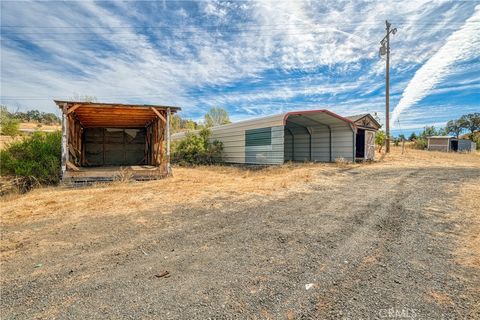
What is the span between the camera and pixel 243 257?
324cm

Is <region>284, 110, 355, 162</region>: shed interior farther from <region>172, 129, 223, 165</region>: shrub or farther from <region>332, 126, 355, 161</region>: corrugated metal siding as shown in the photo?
<region>172, 129, 223, 165</region>: shrub

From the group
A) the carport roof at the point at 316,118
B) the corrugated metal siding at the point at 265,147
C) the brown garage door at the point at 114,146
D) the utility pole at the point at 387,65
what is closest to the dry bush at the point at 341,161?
the carport roof at the point at 316,118

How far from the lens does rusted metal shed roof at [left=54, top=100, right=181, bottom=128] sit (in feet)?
29.4

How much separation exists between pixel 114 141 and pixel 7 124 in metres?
5.17

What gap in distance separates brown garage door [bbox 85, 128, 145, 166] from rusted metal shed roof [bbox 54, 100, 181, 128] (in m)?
0.74

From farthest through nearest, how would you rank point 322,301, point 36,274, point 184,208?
point 184,208 < point 36,274 < point 322,301

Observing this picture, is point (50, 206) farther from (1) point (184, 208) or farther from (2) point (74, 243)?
(1) point (184, 208)

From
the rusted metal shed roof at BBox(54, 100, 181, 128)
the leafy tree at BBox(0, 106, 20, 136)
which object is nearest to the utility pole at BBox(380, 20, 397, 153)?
the rusted metal shed roof at BBox(54, 100, 181, 128)

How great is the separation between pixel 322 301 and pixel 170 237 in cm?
254

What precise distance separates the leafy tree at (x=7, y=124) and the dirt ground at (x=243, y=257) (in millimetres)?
8554

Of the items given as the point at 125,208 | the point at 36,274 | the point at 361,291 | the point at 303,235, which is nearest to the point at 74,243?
the point at 36,274

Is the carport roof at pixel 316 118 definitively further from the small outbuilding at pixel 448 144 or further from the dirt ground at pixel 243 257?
the small outbuilding at pixel 448 144

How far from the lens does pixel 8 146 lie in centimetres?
883

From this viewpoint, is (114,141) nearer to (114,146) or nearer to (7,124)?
(114,146)
